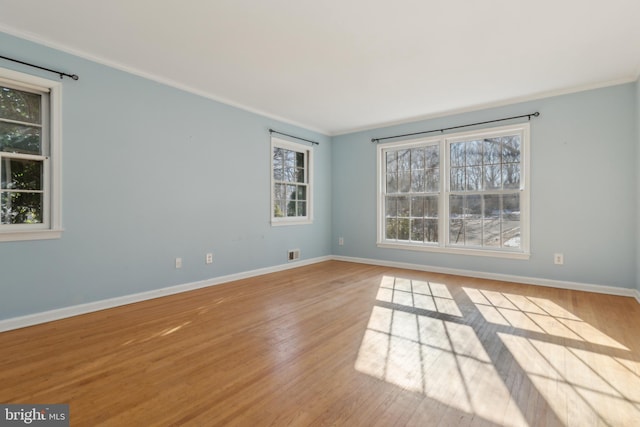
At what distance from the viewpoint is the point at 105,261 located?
3.20 m

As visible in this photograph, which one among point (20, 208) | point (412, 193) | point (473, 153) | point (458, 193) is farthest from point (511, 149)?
point (20, 208)

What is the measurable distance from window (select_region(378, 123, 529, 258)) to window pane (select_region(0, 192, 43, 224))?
462cm

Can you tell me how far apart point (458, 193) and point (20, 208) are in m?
5.24

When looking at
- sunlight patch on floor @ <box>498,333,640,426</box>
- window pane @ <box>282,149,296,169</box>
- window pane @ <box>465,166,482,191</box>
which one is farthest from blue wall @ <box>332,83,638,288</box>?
window pane @ <box>282,149,296,169</box>

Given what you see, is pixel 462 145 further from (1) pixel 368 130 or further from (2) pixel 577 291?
(2) pixel 577 291

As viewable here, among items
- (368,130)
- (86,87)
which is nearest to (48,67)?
(86,87)

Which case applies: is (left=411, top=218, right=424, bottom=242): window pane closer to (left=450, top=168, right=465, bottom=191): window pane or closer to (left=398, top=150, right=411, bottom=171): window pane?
(left=450, top=168, right=465, bottom=191): window pane

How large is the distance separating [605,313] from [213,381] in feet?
12.0

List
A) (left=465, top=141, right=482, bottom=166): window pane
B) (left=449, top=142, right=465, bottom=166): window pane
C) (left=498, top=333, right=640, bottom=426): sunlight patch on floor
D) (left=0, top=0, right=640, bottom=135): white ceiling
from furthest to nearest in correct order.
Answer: (left=449, top=142, right=465, bottom=166): window pane < (left=465, top=141, right=482, bottom=166): window pane < (left=0, top=0, right=640, bottom=135): white ceiling < (left=498, top=333, right=640, bottom=426): sunlight patch on floor

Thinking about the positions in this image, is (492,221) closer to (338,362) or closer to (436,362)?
(436,362)

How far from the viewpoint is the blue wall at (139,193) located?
2.86 meters

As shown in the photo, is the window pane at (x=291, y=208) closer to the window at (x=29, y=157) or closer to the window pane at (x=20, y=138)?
the window at (x=29, y=157)

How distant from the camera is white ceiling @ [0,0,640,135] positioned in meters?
2.38

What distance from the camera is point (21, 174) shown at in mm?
2762
